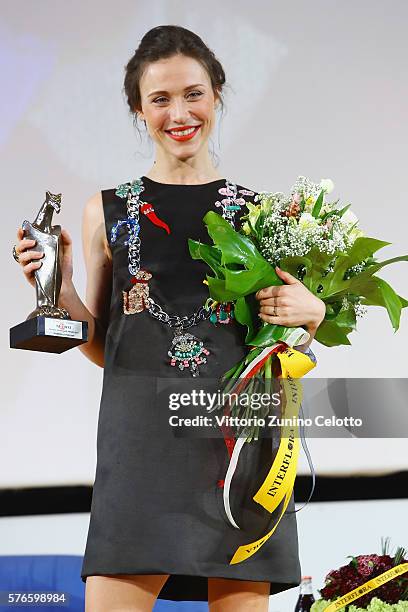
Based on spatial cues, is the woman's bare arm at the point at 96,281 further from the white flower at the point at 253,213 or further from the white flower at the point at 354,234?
the white flower at the point at 354,234

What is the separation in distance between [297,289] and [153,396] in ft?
1.10

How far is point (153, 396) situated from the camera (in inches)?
72.1

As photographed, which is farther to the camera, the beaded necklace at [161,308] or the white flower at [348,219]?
the white flower at [348,219]

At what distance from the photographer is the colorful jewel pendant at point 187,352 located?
6.07 ft

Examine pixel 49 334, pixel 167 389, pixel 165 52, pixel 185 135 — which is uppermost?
pixel 165 52

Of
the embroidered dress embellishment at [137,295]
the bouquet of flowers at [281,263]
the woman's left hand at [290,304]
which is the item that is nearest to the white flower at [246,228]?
the bouquet of flowers at [281,263]

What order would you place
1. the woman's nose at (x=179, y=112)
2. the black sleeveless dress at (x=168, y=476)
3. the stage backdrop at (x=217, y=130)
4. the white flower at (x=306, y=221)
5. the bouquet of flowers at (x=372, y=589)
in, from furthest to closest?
the stage backdrop at (x=217, y=130)
the bouquet of flowers at (x=372, y=589)
the woman's nose at (x=179, y=112)
the white flower at (x=306, y=221)
the black sleeveless dress at (x=168, y=476)

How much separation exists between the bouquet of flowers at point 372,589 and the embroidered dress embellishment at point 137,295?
3.75 ft

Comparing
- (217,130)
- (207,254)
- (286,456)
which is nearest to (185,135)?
(207,254)

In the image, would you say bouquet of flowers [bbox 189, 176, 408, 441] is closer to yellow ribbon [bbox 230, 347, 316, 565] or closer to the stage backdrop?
yellow ribbon [bbox 230, 347, 316, 565]

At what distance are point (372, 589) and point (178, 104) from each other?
4.58 feet

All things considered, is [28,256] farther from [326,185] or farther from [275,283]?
[326,185]

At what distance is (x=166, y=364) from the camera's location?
73.0 inches

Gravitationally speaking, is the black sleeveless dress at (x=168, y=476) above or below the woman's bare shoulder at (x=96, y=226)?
below
